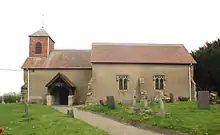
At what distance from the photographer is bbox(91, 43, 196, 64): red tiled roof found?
39.0 meters

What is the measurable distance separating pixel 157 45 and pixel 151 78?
7.08 meters

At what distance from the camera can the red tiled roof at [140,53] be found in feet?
128

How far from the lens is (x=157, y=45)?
4378cm

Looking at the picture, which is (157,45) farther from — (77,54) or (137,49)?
(77,54)

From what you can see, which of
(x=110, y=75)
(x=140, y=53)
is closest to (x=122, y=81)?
(x=110, y=75)

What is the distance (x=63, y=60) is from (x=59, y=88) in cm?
434

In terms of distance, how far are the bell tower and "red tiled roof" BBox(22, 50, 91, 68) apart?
87cm

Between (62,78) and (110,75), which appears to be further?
(62,78)

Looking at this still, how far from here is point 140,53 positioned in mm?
41062

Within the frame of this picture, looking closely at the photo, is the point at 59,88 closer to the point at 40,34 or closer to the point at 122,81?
the point at 122,81

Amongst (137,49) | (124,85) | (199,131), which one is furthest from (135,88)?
(199,131)

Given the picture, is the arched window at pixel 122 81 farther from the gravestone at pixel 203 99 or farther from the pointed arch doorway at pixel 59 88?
the gravestone at pixel 203 99

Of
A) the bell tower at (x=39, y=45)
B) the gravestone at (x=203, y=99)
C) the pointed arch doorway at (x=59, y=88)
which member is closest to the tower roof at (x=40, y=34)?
the bell tower at (x=39, y=45)

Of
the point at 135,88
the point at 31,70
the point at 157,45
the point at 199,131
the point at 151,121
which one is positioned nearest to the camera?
the point at 199,131
